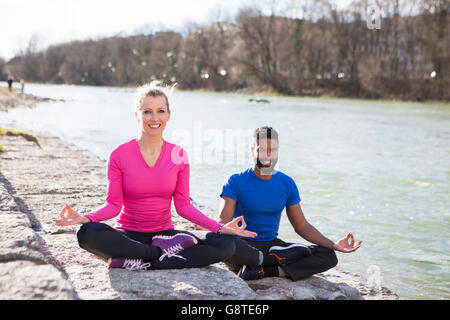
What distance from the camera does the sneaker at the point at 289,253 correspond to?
133 inches

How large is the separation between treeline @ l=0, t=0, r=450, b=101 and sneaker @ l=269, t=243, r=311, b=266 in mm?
39138

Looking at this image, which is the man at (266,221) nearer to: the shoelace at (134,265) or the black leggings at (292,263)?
the black leggings at (292,263)

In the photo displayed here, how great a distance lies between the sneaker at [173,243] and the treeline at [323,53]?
3968 cm

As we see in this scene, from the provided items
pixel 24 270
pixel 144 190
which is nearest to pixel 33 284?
pixel 24 270

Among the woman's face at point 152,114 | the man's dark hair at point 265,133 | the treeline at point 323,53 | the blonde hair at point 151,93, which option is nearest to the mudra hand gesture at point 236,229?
the man's dark hair at point 265,133

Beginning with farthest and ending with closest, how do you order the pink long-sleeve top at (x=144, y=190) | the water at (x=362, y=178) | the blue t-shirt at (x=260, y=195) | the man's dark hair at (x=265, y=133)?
the water at (x=362, y=178) → the blue t-shirt at (x=260, y=195) → the man's dark hair at (x=265, y=133) → the pink long-sleeve top at (x=144, y=190)

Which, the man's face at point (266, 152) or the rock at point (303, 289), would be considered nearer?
the rock at point (303, 289)

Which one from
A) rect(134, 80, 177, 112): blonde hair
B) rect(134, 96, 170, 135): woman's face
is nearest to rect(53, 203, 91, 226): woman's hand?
→ rect(134, 96, 170, 135): woman's face

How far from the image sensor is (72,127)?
1705 centimetres

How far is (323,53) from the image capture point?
5312 cm

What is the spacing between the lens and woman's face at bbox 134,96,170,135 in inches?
121

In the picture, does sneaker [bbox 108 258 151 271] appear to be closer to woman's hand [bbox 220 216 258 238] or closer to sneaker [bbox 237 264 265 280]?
woman's hand [bbox 220 216 258 238]
